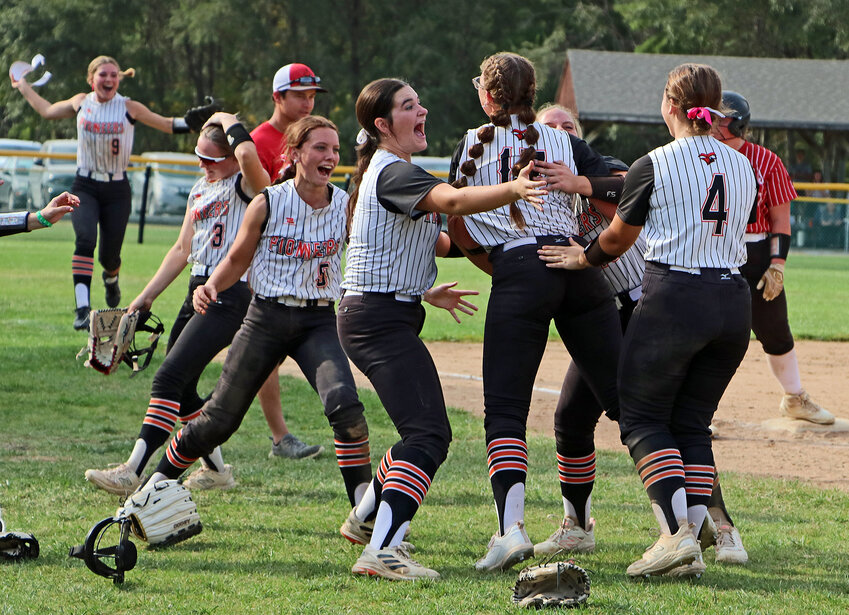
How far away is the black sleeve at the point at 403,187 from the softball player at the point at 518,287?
0.88 ft

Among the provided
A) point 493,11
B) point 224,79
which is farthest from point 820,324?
point 224,79

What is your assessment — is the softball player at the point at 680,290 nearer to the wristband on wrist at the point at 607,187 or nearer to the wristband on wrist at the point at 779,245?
the wristband on wrist at the point at 607,187

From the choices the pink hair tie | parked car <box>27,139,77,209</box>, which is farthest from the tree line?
the pink hair tie

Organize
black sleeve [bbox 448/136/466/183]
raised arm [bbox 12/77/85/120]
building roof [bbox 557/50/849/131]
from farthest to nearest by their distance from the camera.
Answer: building roof [bbox 557/50/849/131]
raised arm [bbox 12/77/85/120]
black sleeve [bbox 448/136/466/183]

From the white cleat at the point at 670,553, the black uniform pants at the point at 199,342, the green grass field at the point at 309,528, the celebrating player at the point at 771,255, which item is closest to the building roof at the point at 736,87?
the celebrating player at the point at 771,255

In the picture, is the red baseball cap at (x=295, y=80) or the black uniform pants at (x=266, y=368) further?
the red baseball cap at (x=295, y=80)

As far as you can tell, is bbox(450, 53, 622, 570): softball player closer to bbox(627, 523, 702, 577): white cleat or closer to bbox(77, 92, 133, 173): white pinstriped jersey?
bbox(627, 523, 702, 577): white cleat

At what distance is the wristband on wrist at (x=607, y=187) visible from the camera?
13.8 feet

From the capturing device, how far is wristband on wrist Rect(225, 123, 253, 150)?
5543mm

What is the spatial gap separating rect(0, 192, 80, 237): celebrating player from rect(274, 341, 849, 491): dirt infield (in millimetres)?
3806

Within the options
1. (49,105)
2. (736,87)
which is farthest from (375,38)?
(49,105)

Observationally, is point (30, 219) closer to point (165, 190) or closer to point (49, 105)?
point (49, 105)

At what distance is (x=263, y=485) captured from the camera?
581 cm

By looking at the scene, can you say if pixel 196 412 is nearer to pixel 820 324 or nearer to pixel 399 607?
pixel 399 607
